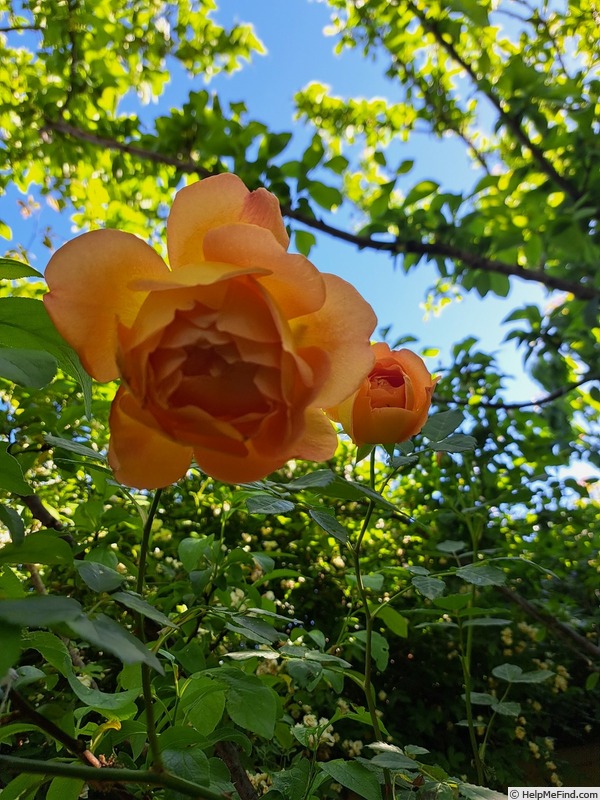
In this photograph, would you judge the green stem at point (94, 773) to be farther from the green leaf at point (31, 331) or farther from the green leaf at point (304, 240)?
the green leaf at point (304, 240)

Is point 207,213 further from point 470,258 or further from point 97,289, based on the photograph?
point 470,258

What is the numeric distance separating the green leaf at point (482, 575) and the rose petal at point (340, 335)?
37 cm

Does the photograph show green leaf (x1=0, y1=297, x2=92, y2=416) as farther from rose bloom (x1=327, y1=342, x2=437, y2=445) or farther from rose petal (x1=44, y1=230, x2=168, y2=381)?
rose bloom (x1=327, y1=342, x2=437, y2=445)

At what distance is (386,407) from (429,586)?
247mm

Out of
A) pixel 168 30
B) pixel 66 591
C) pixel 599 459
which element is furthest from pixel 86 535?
pixel 168 30

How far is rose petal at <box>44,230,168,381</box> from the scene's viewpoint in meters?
0.28

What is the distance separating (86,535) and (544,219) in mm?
1722

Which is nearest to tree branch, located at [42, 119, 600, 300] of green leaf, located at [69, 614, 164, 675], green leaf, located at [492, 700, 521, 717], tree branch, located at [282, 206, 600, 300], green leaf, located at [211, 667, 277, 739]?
tree branch, located at [282, 206, 600, 300]

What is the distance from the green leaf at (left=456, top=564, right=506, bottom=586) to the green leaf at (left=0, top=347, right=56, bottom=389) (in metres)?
0.46

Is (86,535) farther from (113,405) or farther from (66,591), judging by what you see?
(113,405)

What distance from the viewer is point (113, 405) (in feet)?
0.95

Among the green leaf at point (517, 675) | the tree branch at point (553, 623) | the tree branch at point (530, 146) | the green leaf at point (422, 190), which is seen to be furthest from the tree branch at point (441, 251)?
the green leaf at point (517, 675)

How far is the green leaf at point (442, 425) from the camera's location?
548 mm

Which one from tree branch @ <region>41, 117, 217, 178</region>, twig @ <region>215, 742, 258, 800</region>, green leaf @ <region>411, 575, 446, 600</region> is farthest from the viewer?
tree branch @ <region>41, 117, 217, 178</region>
